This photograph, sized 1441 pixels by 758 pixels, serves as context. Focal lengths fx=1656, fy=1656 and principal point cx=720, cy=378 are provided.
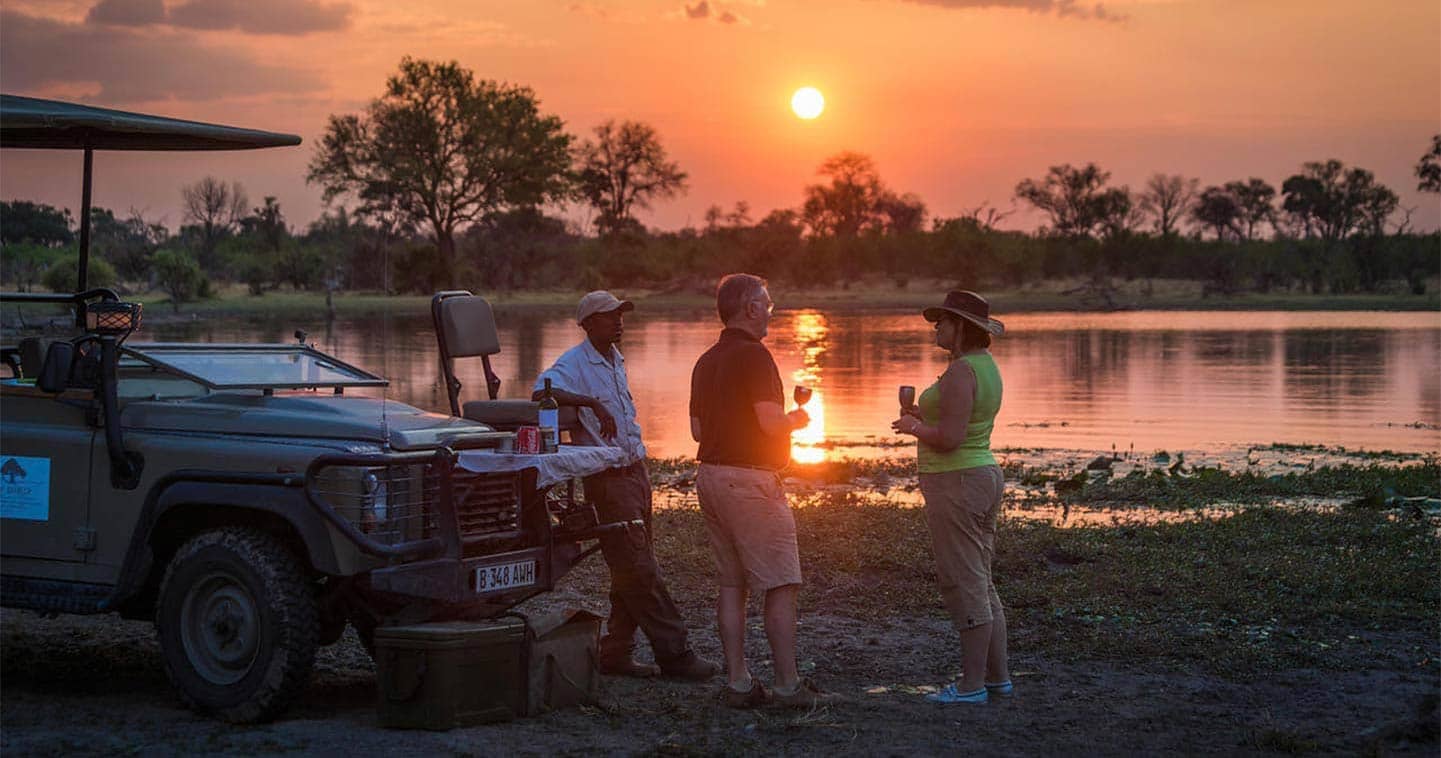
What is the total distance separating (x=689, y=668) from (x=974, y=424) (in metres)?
1.75

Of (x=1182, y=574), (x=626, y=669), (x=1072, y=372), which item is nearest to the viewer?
(x=626, y=669)

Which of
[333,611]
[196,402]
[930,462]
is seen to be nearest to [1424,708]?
[930,462]

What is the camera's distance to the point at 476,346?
7965 mm

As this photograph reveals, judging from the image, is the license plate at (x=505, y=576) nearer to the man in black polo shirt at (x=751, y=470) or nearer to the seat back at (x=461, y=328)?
the man in black polo shirt at (x=751, y=470)

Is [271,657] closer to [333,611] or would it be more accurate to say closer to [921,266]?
[333,611]

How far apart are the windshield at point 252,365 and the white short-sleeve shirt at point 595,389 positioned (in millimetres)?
886

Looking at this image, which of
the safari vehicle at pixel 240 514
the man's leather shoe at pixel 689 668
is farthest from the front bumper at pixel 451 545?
the man's leather shoe at pixel 689 668

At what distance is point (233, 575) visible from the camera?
648cm

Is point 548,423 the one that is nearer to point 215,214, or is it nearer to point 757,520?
point 757,520

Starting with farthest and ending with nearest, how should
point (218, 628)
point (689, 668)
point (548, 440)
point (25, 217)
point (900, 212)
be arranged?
1. point (900, 212)
2. point (25, 217)
3. point (689, 668)
4. point (548, 440)
5. point (218, 628)

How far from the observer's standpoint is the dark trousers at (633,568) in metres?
7.50

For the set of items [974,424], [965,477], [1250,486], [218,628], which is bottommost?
[218,628]

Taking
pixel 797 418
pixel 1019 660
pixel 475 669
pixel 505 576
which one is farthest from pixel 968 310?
pixel 475 669

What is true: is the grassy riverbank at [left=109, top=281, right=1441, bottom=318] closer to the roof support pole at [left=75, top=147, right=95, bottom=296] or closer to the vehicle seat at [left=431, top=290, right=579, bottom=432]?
the roof support pole at [left=75, top=147, right=95, bottom=296]
